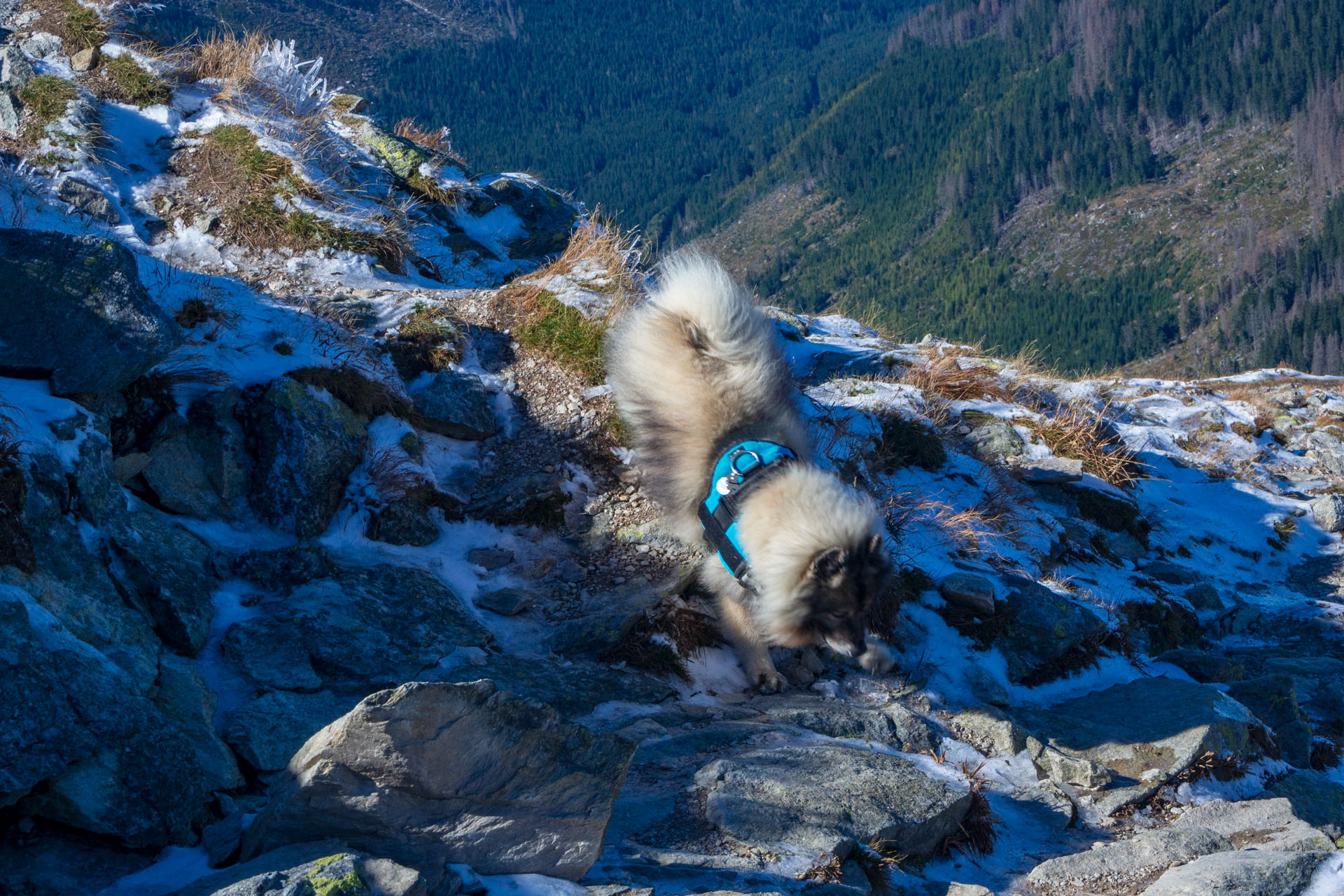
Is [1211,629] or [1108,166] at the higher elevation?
[1108,166]

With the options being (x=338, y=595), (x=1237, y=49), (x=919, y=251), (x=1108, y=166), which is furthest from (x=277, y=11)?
(x=1237, y=49)

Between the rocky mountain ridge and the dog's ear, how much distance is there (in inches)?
40.5

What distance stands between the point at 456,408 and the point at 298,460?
5.10ft

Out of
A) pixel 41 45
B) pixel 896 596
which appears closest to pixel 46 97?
pixel 41 45

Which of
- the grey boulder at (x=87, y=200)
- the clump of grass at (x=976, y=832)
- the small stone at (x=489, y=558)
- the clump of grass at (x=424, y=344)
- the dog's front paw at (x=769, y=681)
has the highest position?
the grey boulder at (x=87, y=200)

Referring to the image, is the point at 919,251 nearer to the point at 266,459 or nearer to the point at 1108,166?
the point at 1108,166

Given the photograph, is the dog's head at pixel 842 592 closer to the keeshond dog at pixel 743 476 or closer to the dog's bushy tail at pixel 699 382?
the keeshond dog at pixel 743 476

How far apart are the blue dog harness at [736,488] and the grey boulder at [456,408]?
109 inches

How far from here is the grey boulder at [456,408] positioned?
296 inches

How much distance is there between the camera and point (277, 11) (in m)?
153


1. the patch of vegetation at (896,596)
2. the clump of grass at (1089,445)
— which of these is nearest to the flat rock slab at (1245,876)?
the patch of vegetation at (896,596)

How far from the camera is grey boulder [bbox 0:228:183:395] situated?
5.38 meters

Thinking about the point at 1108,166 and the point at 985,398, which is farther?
the point at 1108,166

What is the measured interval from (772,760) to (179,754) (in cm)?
293
